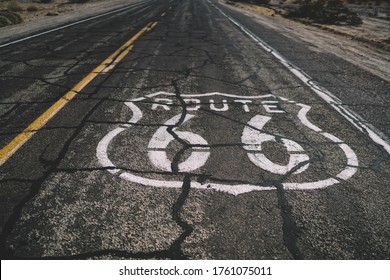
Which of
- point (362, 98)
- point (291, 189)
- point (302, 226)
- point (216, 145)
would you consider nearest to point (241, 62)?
point (362, 98)

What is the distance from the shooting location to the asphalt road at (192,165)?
6.64ft

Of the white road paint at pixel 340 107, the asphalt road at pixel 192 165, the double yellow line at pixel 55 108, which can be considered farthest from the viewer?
the white road paint at pixel 340 107

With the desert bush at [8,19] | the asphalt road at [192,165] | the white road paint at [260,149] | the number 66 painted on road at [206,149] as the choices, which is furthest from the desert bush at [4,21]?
the white road paint at [260,149]

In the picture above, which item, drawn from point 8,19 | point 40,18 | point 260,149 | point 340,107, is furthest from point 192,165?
point 40,18

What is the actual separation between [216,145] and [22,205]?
1827 millimetres

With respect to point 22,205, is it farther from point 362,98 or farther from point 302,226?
point 362,98

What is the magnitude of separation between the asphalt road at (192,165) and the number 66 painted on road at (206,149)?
0.06 ft

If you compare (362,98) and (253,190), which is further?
(362,98)

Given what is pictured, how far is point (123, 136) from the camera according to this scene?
3.30m

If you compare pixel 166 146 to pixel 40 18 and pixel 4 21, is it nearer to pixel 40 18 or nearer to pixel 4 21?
pixel 4 21

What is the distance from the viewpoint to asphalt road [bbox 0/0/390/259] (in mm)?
2025

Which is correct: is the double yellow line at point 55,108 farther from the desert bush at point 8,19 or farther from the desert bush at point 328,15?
the desert bush at point 328,15

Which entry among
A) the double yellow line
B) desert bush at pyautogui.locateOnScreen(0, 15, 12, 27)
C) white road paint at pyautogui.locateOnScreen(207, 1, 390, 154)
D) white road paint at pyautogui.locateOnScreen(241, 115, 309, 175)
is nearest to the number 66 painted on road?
white road paint at pyautogui.locateOnScreen(241, 115, 309, 175)
